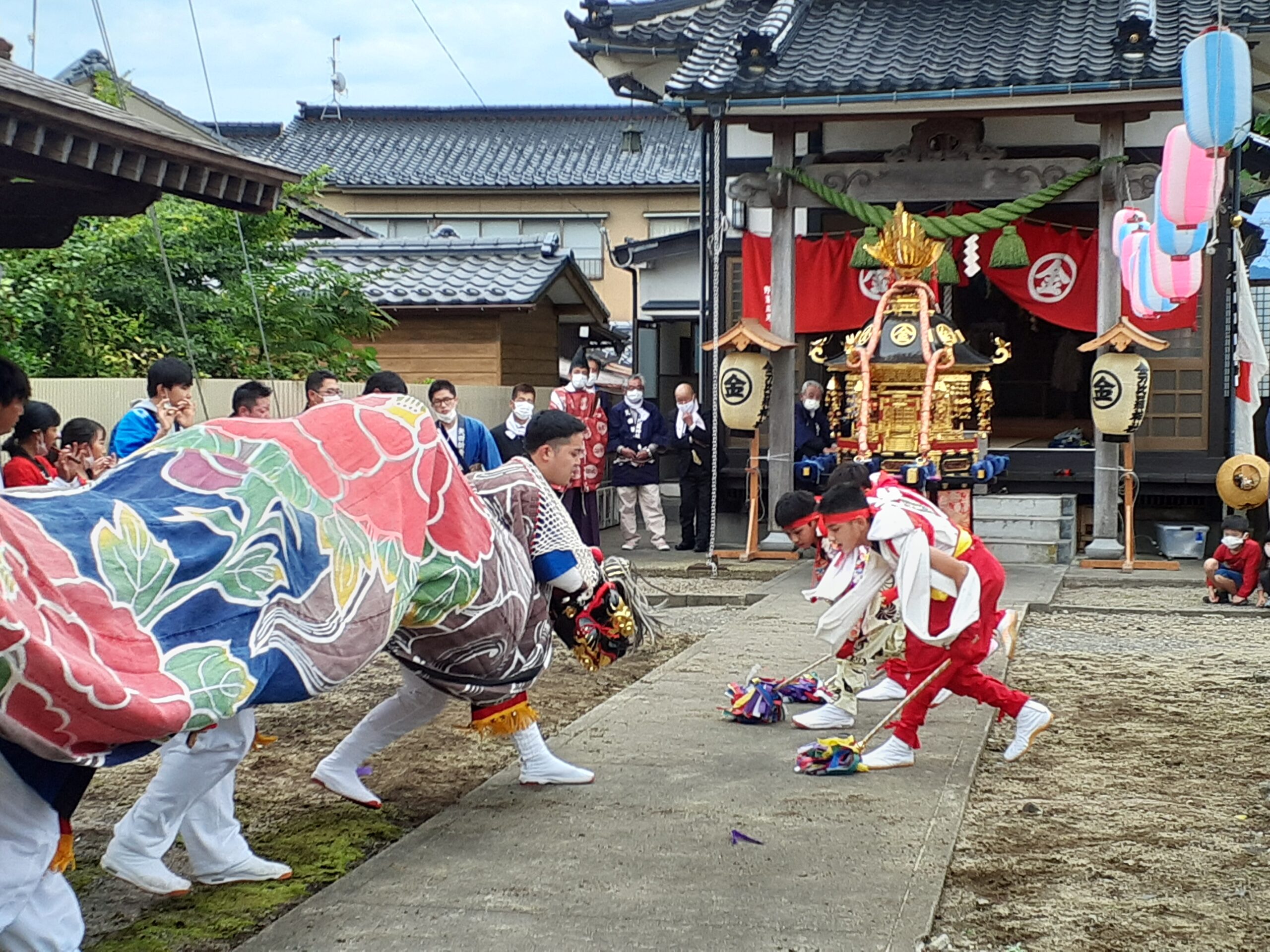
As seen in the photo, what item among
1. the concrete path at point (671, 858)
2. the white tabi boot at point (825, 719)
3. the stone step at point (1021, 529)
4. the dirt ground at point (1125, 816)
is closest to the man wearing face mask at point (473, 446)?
the concrete path at point (671, 858)

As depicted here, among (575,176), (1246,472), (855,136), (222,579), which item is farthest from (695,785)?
(575,176)

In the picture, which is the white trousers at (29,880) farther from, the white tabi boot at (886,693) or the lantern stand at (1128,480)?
the lantern stand at (1128,480)

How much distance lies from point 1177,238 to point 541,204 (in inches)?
803

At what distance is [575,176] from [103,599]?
2772 cm

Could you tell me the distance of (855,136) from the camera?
15438 millimetres

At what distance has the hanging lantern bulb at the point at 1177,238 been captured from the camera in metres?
10.8

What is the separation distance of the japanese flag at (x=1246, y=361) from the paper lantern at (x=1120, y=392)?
1040 mm

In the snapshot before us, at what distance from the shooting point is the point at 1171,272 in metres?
11.8

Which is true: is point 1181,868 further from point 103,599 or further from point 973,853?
point 103,599

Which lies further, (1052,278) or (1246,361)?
(1052,278)

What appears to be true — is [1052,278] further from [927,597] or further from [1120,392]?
[927,597]

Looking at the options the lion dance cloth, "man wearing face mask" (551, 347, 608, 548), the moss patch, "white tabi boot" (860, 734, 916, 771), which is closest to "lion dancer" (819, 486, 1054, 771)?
"white tabi boot" (860, 734, 916, 771)

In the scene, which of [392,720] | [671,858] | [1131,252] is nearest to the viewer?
[671,858]

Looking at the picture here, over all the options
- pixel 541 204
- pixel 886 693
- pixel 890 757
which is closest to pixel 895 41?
pixel 886 693
